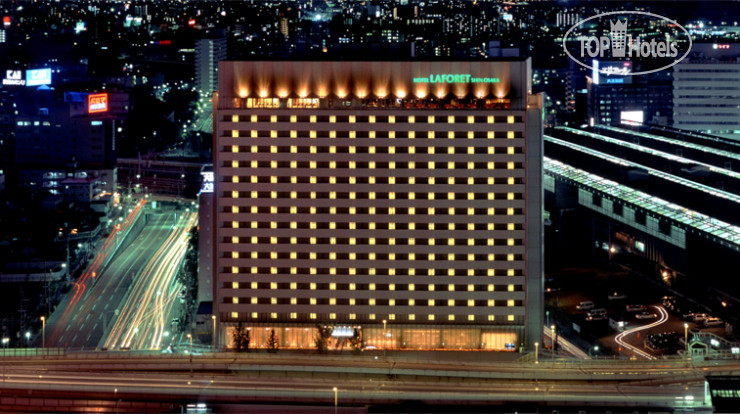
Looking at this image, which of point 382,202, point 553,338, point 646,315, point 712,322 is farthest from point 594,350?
point 382,202

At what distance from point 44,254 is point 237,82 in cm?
3635

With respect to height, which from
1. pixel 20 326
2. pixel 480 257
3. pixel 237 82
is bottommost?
pixel 20 326

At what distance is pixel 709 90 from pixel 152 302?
8429 centimetres

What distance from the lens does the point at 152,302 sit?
90562mm

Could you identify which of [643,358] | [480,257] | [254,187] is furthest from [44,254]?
[643,358]

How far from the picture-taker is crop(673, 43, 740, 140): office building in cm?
15062

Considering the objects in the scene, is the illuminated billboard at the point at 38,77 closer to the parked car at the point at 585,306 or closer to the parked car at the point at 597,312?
the parked car at the point at 585,306

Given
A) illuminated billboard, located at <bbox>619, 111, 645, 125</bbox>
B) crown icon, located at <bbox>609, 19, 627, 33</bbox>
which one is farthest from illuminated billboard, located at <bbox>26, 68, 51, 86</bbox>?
crown icon, located at <bbox>609, 19, 627, 33</bbox>

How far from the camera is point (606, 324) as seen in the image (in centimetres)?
7900

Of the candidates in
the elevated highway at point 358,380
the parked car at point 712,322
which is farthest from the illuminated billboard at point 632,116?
the elevated highway at point 358,380

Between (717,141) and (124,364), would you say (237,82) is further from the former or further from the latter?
(717,141)

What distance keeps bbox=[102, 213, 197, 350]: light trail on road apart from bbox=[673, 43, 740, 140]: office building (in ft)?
215

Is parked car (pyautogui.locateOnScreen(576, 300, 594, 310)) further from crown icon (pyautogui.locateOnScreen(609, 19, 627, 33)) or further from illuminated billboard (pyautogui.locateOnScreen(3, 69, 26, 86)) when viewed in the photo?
crown icon (pyautogui.locateOnScreen(609, 19, 627, 33))

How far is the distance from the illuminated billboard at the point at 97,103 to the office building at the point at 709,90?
6455 centimetres
